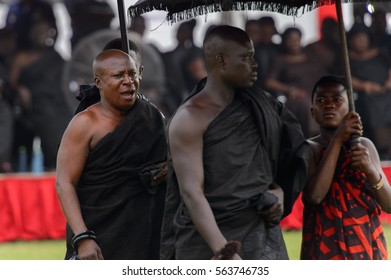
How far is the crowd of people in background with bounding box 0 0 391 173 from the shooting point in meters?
14.3

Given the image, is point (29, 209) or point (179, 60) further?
point (179, 60)

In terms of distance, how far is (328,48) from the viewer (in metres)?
14.5

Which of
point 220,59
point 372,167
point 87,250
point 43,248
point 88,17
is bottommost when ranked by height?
point 43,248

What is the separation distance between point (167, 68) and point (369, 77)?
2.34 meters

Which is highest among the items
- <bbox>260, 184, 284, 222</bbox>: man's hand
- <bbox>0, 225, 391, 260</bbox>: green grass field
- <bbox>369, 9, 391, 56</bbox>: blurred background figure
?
<bbox>369, 9, 391, 56</bbox>: blurred background figure

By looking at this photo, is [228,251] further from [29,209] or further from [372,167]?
[29,209]

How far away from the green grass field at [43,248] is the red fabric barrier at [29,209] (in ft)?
0.30

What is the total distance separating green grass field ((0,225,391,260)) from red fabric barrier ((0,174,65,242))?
0.09 m

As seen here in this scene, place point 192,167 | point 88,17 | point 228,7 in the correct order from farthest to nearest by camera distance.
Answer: point 88,17
point 228,7
point 192,167

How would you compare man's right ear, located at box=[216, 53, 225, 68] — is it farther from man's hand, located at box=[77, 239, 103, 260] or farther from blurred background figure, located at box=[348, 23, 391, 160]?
blurred background figure, located at box=[348, 23, 391, 160]

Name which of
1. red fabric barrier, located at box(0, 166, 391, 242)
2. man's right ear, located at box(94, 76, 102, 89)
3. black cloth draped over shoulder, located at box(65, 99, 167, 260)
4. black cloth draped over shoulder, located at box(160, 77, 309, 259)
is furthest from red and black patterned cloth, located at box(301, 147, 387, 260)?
red fabric barrier, located at box(0, 166, 391, 242)

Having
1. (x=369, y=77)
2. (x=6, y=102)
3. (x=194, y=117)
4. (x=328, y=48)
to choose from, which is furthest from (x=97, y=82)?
(x=369, y=77)

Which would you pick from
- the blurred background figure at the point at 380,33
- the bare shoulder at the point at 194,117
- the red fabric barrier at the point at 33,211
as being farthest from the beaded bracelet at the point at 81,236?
the blurred background figure at the point at 380,33

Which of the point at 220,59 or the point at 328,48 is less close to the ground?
the point at 220,59
